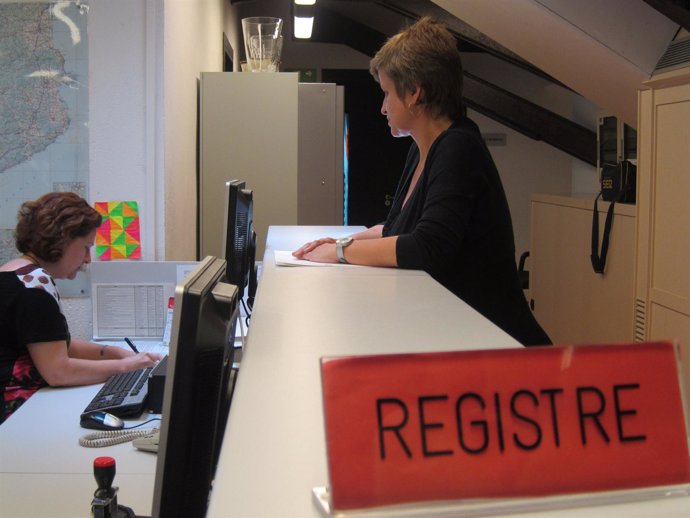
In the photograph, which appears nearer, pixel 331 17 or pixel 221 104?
pixel 221 104

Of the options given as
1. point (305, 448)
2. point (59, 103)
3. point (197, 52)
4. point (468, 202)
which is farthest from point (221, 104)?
point (305, 448)

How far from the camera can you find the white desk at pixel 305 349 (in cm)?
52

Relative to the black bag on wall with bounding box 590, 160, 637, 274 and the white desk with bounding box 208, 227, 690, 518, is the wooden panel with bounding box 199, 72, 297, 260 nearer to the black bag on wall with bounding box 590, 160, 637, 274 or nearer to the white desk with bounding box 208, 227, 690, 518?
the black bag on wall with bounding box 590, 160, 637, 274

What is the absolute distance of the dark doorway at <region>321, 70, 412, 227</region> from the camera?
8133 millimetres

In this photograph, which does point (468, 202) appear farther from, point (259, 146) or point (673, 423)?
point (259, 146)

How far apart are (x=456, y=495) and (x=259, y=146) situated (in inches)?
140

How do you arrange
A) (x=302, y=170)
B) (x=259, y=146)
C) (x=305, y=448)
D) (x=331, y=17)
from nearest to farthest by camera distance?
(x=305, y=448) < (x=259, y=146) < (x=302, y=170) < (x=331, y=17)

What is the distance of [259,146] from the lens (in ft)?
13.0

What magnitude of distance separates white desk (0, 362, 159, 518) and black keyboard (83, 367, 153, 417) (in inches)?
1.5

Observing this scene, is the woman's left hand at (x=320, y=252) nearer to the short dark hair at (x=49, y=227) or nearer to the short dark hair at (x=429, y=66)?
the short dark hair at (x=429, y=66)

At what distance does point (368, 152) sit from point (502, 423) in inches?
304

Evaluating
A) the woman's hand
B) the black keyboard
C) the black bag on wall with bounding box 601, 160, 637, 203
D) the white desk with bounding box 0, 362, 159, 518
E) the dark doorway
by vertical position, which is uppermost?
the dark doorway

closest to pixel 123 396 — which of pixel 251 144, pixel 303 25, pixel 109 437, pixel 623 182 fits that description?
pixel 109 437

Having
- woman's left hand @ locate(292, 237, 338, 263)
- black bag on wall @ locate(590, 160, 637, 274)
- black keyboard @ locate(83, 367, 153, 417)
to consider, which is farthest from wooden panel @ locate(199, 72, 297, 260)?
A: woman's left hand @ locate(292, 237, 338, 263)
